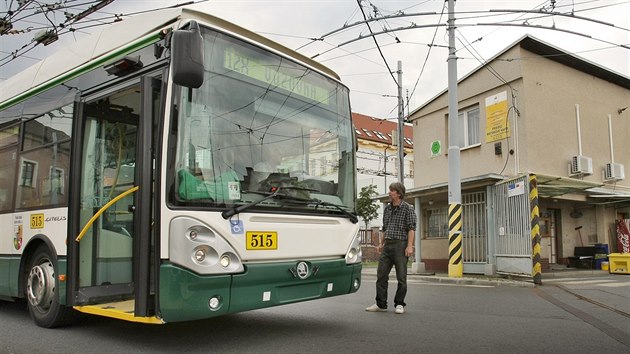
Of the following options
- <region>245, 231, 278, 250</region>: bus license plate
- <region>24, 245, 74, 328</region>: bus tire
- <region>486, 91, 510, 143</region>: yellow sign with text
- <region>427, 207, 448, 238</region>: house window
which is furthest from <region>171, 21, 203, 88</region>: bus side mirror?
<region>427, 207, 448, 238</region>: house window

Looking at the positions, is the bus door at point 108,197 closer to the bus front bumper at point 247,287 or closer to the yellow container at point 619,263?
the bus front bumper at point 247,287

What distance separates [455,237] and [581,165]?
6.26 m

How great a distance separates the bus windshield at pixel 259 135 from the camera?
5004 millimetres

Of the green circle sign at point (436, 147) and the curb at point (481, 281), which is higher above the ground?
the green circle sign at point (436, 147)

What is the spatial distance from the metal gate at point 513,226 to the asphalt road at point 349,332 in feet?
17.6

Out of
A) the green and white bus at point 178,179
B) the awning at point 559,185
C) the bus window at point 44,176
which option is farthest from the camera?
the awning at point 559,185

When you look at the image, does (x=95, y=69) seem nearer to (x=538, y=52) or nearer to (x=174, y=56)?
(x=174, y=56)

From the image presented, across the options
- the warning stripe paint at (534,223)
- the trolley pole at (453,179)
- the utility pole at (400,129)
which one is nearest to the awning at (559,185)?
the warning stripe paint at (534,223)

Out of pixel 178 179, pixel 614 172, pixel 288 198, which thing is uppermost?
pixel 614 172

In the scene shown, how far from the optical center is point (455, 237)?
14.9 metres

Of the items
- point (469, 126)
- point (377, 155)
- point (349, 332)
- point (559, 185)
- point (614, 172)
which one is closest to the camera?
point (349, 332)

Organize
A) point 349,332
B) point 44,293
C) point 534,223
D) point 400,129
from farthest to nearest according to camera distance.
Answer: point 400,129
point 534,223
point 44,293
point 349,332

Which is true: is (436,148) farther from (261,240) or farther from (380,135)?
(380,135)

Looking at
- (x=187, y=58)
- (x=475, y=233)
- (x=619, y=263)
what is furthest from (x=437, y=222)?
(x=187, y=58)
